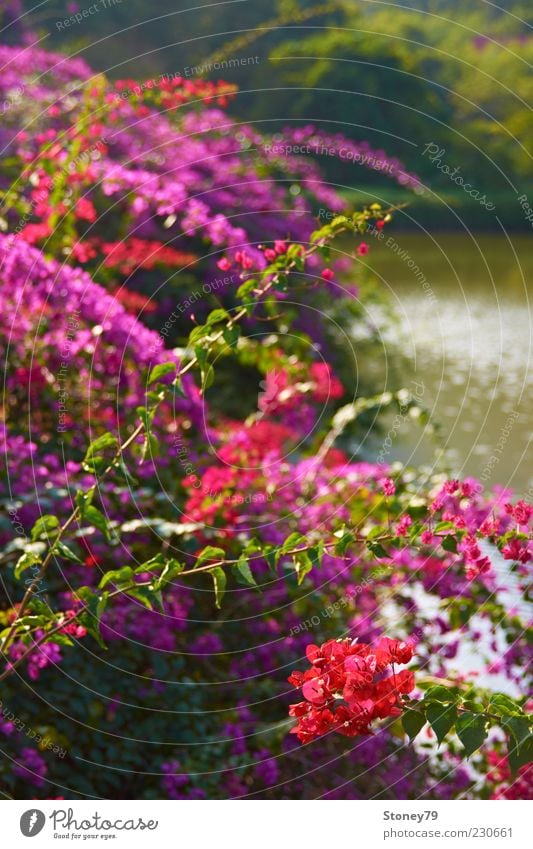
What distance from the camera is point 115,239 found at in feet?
20.0

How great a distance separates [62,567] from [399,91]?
27.0 m

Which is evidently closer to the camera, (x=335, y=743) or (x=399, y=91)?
(x=335, y=743)

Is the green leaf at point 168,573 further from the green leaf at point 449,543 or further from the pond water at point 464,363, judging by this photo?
the pond water at point 464,363


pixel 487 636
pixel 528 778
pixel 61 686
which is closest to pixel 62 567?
pixel 61 686

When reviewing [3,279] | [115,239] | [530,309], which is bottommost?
[3,279]

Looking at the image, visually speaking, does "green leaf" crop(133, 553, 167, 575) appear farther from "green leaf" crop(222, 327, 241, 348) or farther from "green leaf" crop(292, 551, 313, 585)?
"green leaf" crop(222, 327, 241, 348)

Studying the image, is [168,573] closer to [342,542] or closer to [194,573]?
[342,542]

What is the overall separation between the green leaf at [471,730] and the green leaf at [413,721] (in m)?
0.05

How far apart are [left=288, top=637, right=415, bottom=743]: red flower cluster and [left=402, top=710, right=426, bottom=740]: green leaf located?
0.01 meters

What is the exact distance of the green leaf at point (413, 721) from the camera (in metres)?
1.49

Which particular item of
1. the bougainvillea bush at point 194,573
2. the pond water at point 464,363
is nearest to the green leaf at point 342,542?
the bougainvillea bush at point 194,573

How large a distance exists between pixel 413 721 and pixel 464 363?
25.3 ft

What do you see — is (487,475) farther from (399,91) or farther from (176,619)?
(399,91)

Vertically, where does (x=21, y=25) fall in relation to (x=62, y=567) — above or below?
above
